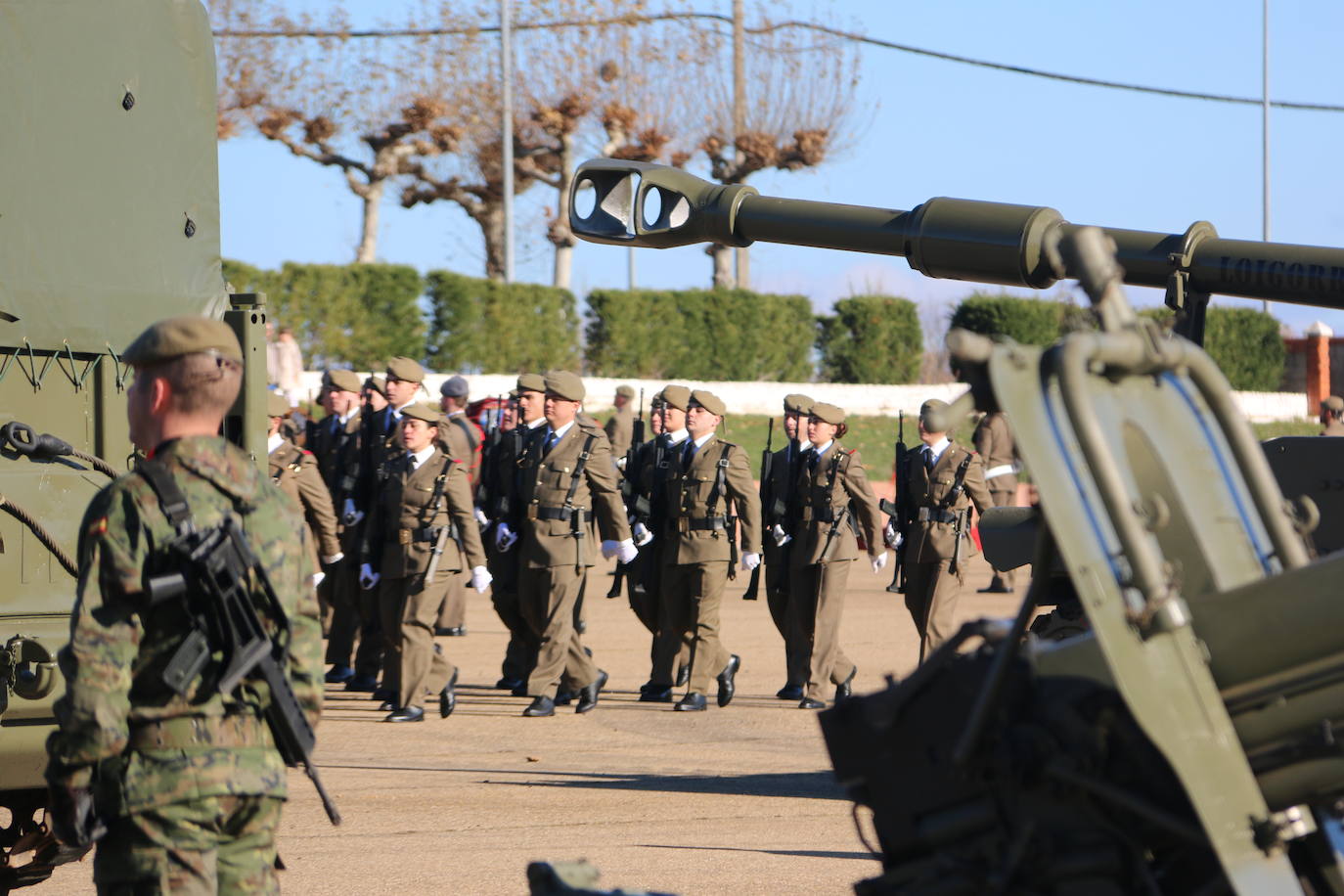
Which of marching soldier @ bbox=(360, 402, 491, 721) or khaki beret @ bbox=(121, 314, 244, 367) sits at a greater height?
khaki beret @ bbox=(121, 314, 244, 367)

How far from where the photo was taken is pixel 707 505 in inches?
453

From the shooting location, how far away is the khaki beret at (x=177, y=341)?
382 cm

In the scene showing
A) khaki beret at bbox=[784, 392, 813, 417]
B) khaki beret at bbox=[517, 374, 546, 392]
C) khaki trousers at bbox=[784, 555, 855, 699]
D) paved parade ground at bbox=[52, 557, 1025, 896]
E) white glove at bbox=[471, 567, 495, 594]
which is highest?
khaki beret at bbox=[517, 374, 546, 392]

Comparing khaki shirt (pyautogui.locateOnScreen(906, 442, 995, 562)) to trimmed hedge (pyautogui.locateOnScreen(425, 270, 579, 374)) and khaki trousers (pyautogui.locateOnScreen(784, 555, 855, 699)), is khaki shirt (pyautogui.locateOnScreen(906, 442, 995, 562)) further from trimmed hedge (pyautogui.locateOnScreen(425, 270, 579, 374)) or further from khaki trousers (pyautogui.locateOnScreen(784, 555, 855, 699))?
trimmed hedge (pyautogui.locateOnScreen(425, 270, 579, 374))

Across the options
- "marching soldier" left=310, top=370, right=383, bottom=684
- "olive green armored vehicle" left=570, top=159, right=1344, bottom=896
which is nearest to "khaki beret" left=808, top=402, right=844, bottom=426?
"marching soldier" left=310, top=370, right=383, bottom=684

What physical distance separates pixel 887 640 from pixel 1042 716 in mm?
11003

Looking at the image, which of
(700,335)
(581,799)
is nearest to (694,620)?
(581,799)

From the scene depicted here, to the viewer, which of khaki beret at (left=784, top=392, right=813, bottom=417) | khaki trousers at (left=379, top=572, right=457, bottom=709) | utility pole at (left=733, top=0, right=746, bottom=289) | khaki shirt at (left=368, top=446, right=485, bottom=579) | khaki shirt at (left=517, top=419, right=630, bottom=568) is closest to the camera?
khaki trousers at (left=379, top=572, right=457, bottom=709)

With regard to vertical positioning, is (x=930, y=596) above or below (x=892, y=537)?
below

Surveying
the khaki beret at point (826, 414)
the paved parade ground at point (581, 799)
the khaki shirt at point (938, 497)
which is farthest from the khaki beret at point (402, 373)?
the khaki shirt at point (938, 497)

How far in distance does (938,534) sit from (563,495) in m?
2.26

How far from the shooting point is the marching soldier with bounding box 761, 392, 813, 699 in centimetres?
1172

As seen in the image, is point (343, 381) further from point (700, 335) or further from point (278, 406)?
point (700, 335)

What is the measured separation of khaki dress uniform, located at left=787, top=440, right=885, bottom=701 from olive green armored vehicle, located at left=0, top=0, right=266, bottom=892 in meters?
5.45
